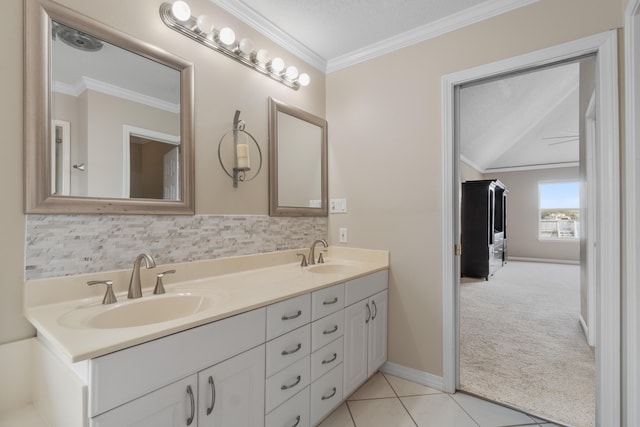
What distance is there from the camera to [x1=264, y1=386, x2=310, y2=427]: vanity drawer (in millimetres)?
1229

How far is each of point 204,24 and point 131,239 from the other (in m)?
1.18

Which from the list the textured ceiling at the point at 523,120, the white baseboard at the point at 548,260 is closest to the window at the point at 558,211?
the white baseboard at the point at 548,260

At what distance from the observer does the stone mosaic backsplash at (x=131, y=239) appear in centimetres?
111

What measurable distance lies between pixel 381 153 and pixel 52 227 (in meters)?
1.90

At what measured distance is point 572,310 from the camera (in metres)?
3.47

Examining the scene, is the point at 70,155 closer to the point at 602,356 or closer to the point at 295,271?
the point at 295,271

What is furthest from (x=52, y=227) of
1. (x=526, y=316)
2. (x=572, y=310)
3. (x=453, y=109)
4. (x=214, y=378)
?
(x=572, y=310)

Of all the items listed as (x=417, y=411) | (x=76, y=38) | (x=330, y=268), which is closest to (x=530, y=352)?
(x=417, y=411)

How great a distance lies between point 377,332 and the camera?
6.53 ft

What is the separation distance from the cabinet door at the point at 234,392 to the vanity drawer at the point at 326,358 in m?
0.34

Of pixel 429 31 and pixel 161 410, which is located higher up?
pixel 429 31

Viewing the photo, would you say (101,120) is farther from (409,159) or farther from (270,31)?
(409,159)

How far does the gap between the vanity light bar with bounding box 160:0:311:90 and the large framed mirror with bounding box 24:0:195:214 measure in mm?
189

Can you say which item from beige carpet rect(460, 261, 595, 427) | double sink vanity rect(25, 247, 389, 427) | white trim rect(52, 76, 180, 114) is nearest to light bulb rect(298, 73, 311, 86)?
white trim rect(52, 76, 180, 114)
